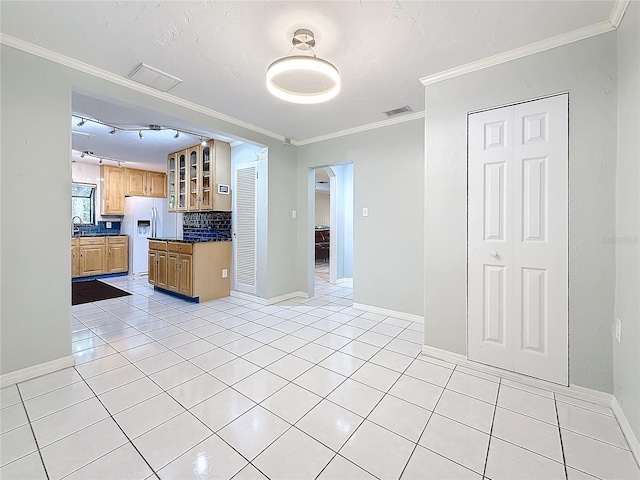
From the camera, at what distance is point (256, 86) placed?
2.70 metres

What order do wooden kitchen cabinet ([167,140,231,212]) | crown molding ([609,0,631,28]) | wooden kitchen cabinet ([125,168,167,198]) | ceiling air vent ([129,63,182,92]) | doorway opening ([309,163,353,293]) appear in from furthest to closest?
1. wooden kitchen cabinet ([125,168,167,198])
2. doorway opening ([309,163,353,293])
3. wooden kitchen cabinet ([167,140,231,212])
4. ceiling air vent ([129,63,182,92])
5. crown molding ([609,0,631,28])

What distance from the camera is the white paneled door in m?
2.00

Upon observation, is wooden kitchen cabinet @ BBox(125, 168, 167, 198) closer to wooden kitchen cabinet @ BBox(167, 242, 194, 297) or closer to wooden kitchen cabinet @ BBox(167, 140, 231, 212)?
wooden kitchen cabinet @ BBox(167, 140, 231, 212)

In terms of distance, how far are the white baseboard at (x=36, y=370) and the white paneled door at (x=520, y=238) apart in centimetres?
333

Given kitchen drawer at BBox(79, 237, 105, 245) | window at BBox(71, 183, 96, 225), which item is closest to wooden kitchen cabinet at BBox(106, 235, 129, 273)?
kitchen drawer at BBox(79, 237, 105, 245)

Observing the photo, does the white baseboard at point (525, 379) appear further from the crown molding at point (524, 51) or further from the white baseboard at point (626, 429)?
the crown molding at point (524, 51)

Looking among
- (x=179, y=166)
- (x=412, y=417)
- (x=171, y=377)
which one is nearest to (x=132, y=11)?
(x=171, y=377)

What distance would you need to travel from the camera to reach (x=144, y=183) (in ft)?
22.6

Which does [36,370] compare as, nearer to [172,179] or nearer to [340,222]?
[172,179]

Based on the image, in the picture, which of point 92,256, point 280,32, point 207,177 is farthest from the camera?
point 92,256

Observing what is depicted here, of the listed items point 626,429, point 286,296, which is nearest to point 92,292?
point 286,296

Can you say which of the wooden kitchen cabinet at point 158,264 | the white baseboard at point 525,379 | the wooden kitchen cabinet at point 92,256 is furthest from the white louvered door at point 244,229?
the wooden kitchen cabinet at point 92,256

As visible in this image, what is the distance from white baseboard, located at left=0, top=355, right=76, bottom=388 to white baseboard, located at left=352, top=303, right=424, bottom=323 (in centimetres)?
307

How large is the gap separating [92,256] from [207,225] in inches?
117
